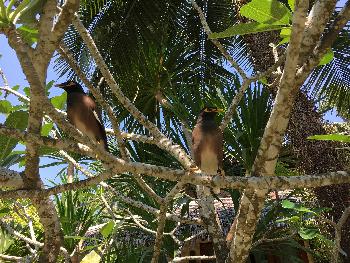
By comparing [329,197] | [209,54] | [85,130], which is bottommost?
[329,197]

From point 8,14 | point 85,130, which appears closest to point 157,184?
point 85,130

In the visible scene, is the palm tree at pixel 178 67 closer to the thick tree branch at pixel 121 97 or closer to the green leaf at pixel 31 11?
the thick tree branch at pixel 121 97

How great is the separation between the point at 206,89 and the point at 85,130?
4.10m

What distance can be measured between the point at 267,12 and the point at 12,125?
1.10 m

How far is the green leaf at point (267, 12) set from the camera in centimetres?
130

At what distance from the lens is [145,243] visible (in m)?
5.05

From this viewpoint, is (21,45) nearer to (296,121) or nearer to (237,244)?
(237,244)

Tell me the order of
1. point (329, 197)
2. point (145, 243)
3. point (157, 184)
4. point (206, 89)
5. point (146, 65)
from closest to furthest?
point (329, 197) < point (157, 184) < point (145, 243) < point (146, 65) < point (206, 89)

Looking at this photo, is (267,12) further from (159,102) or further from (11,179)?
(159,102)

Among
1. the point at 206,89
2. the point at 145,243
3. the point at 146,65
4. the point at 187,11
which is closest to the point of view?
the point at 145,243

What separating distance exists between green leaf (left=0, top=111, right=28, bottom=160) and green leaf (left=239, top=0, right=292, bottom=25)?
99cm

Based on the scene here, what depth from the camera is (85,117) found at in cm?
255

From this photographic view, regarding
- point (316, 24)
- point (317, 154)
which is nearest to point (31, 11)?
point (316, 24)

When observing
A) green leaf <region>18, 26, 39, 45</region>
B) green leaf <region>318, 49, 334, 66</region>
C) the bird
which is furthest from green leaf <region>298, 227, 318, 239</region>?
green leaf <region>18, 26, 39, 45</region>
